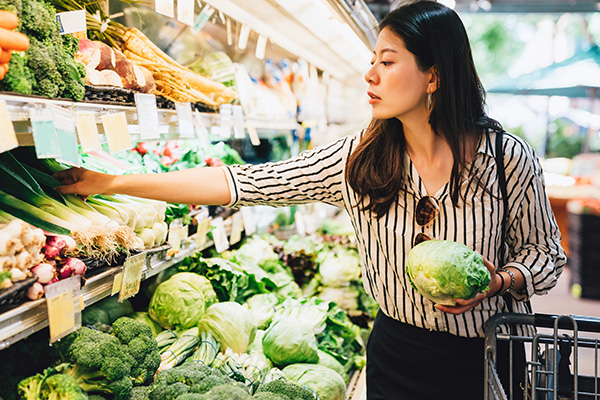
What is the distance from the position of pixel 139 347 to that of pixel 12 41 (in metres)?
1.03

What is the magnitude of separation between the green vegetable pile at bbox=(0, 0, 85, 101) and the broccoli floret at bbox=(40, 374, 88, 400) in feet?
2.40

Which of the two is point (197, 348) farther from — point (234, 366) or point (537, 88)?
point (537, 88)

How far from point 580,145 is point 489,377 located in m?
12.5

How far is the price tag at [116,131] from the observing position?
5.13ft

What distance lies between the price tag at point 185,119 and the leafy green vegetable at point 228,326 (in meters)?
0.77

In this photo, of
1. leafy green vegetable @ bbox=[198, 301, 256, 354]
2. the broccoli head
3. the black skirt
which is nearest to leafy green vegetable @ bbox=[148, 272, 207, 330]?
leafy green vegetable @ bbox=[198, 301, 256, 354]

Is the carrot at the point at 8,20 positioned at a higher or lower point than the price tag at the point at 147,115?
higher

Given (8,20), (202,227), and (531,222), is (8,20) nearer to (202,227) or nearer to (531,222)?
(202,227)

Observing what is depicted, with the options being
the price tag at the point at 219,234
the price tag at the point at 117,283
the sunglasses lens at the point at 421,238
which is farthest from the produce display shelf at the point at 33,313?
the price tag at the point at 219,234

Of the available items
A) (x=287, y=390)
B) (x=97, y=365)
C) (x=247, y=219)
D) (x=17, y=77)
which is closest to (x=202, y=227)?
(x=247, y=219)

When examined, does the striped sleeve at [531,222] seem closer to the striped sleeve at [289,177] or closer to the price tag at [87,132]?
the striped sleeve at [289,177]

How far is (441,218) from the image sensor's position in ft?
5.93

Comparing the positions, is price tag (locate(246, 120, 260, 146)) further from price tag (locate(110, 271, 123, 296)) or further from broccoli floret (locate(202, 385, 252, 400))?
broccoli floret (locate(202, 385, 252, 400))

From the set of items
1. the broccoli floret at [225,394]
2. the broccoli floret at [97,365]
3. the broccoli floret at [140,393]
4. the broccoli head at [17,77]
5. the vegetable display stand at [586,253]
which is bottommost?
the vegetable display stand at [586,253]
